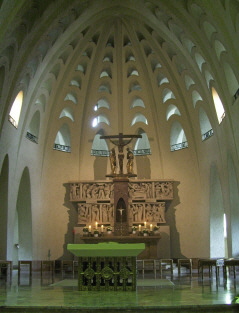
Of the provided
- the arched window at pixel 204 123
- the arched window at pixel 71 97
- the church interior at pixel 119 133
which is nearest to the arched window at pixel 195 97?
the church interior at pixel 119 133

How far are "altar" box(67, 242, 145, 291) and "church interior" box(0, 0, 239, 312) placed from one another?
7.68 metres

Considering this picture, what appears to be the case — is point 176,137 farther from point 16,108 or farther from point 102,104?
point 16,108

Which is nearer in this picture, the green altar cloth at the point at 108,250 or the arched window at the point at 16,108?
the green altar cloth at the point at 108,250

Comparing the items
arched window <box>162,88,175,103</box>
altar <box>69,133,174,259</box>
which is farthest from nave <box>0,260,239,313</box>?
arched window <box>162,88,175,103</box>

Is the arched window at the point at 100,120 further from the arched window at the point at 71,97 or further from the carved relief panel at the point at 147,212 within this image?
the carved relief panel at the point at 147,212

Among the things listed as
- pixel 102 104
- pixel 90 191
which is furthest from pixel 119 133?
pixel 102 104

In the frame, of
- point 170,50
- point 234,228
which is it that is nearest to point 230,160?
point 234,228

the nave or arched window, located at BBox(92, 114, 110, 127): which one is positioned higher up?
arched window, located at BBox(92, 114, 110, 127)

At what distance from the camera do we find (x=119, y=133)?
2333 centimetres

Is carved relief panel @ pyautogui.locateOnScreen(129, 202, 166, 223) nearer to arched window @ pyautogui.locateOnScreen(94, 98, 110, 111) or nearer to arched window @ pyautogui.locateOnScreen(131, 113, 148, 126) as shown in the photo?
arched window @ pyautogui.locateOnScreen(131, 113, 148, 126)

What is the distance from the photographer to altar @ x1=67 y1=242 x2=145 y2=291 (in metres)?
11.9

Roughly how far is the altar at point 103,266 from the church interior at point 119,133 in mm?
7678

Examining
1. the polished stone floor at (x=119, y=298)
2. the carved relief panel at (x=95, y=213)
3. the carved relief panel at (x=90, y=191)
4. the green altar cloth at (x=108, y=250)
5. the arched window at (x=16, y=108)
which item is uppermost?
the arched window at (x=16, y=108)

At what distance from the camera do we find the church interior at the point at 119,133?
20.5 m
